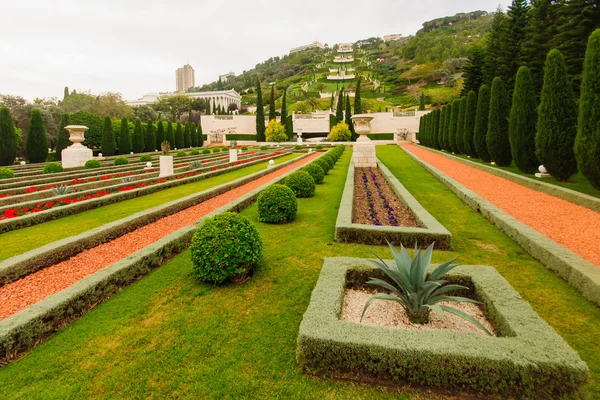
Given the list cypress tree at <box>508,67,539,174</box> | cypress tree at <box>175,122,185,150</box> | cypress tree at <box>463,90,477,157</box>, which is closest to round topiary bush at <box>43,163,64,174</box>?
cypress tree at <box>508,67,539,174</box>

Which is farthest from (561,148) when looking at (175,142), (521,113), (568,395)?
(175,142)

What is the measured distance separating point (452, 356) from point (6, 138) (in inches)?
1099

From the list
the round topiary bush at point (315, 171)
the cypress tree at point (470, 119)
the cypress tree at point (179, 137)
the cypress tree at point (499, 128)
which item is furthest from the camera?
the cypress tree at point (179, 137)

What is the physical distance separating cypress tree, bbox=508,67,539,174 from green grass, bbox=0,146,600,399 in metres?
9.60

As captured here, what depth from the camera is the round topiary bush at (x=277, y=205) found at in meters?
6.46

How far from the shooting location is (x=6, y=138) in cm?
2039

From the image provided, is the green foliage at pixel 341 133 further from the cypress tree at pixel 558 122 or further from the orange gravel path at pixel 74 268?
the orange gravel path at pixel 74 268

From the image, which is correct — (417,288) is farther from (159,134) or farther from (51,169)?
(159,134)

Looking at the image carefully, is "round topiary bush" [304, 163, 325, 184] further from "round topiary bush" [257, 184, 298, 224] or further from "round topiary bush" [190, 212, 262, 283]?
"round topiary bush" [190, 212, 262, 283]

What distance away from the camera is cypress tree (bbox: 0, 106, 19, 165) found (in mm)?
20250

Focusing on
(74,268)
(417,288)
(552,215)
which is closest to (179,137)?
(74,268)

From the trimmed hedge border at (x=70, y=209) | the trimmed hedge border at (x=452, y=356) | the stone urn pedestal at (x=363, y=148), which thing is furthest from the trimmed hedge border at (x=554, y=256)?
the trimmed hedge border at (x=70, y=209)

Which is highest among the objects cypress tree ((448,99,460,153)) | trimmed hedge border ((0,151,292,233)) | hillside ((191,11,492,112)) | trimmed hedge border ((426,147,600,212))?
hillside ((191,11,492,112))

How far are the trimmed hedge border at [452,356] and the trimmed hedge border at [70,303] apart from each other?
2.36m
